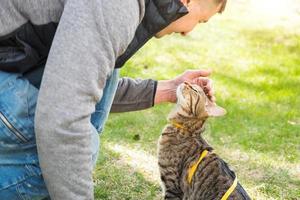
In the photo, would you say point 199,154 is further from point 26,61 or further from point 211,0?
point 26,61

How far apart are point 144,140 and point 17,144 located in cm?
240

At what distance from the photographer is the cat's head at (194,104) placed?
9.16 feet

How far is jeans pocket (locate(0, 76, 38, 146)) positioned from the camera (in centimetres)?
161

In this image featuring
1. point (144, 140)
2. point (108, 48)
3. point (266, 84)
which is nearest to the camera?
point (108, 48)

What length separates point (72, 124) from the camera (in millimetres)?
1456

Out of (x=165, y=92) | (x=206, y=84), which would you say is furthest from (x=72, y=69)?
(x=206, y=84)

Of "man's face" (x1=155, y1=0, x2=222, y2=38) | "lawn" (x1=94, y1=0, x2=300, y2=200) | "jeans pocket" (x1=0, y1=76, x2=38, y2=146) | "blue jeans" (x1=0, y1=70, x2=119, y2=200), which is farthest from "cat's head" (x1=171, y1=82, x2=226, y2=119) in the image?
"jeans pocket" (x1=0, y1=76, x2=38, y2=146)

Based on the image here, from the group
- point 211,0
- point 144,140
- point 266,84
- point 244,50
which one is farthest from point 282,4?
point 211,0

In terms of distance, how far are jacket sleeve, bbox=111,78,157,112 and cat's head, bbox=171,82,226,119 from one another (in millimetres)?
204

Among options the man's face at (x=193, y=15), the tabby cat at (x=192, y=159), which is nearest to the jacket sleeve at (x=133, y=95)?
the tabby cat at (x=192, y=159)

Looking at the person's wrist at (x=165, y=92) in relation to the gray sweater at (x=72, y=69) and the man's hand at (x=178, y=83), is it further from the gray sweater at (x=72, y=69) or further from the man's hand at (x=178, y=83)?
the gray sweater at (x=72, y=69)

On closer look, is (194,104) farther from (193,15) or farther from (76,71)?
(76,71)

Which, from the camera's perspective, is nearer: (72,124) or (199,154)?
(72,124)

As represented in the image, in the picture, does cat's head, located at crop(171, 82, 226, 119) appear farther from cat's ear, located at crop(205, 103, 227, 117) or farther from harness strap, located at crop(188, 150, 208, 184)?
harness strap, located at crop(188, 150, 208, 184)
